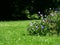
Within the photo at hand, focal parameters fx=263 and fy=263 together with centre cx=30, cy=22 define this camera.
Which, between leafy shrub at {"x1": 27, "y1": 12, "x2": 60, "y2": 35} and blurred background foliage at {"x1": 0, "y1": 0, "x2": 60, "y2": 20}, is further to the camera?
blurred background foliage at {"x1": 0, "y1": 0, "x2": 60, "y2": 20}

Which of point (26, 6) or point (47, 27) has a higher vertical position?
point (26, 6)

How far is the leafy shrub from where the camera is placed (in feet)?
38.8

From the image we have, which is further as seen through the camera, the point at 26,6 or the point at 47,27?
the point at 26,6

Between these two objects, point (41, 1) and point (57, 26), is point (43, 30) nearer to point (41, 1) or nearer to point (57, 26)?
point (57, 26)

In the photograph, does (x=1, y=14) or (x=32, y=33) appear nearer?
(x=32, y=33)

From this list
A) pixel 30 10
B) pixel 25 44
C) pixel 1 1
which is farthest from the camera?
pixel 30 10

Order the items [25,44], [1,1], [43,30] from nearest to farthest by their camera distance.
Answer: [25,44]
[43,30]
[1,1]

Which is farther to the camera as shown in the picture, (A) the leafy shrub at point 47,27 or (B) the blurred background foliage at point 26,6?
(B) the blurred background foliage at point 26,6

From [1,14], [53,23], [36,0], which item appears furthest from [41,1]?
[53,23]

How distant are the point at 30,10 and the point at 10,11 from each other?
271cm

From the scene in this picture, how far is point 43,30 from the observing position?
38.9 ft

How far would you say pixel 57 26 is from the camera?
469 inches

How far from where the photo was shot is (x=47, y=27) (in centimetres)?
1190

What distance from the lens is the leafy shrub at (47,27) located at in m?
11.8
